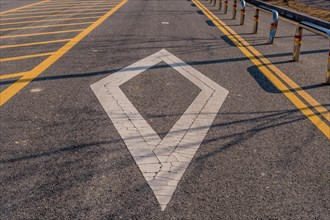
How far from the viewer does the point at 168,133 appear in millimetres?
4500

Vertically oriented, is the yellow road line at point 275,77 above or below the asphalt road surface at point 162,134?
below

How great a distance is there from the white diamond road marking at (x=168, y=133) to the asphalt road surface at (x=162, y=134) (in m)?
0.02

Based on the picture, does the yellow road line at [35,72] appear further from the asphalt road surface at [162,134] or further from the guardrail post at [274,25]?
the guardrail post at [274,25]

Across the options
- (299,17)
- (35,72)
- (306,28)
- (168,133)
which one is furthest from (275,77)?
(299,17)

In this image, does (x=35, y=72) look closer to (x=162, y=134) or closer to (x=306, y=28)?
(x=162, y=134)

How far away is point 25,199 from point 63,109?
7.22ft

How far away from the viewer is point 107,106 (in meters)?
5.34

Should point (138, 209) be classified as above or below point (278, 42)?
above

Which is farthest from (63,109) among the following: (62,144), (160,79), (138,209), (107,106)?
(138,209)

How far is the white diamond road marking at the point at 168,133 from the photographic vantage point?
11.7 ft

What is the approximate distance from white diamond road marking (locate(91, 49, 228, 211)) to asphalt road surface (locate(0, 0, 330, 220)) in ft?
0.06

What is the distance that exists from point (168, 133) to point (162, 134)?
0.08 meters

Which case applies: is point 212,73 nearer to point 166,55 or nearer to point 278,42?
point 166,55

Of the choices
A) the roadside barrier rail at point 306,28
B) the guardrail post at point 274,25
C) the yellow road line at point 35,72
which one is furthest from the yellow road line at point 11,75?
the guardrail post at point 274,25
